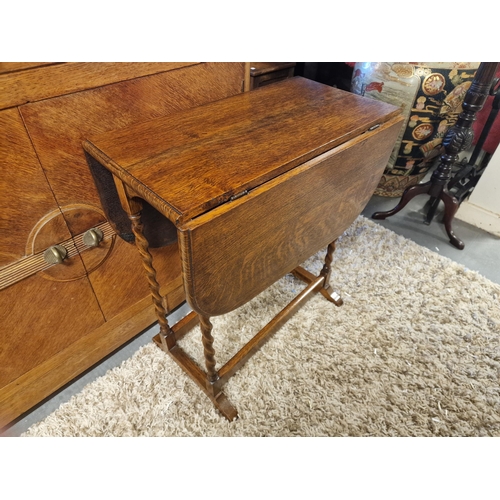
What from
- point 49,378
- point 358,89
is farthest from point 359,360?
point 358,89

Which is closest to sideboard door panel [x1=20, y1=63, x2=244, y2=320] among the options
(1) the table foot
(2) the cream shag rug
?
(2) the cream shag rug

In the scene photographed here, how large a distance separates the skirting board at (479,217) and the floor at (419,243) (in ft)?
0.09

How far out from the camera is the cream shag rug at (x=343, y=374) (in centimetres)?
107

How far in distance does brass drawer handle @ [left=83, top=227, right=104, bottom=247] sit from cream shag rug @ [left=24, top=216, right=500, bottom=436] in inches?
18.1

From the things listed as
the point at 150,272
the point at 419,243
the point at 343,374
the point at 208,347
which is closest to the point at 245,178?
the point at 150,272

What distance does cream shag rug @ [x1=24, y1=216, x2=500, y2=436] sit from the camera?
1.07 metres

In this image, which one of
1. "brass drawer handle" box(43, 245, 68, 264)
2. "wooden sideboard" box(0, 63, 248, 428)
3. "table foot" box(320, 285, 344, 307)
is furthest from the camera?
"table foot" box(320, 285, 344, 307)

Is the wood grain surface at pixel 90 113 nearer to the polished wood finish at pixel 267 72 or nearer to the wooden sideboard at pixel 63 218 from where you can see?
the wooden sideboard at pixel 63 218

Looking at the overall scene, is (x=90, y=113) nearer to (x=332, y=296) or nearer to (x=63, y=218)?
(x=63, y=218)

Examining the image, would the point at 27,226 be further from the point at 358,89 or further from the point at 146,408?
the point at 358,89

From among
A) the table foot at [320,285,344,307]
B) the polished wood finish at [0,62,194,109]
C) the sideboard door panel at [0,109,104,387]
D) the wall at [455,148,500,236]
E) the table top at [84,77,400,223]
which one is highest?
the polished wood finish at [0,62,194,109]

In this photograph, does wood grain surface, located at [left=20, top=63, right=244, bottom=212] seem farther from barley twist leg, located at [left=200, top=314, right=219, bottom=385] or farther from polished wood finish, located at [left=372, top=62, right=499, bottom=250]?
polished wood finish, located at [left=372, top=62, right=499, bottom=250]

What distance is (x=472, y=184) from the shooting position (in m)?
1.89

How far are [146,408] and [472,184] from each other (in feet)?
6.32
